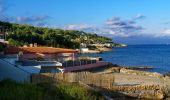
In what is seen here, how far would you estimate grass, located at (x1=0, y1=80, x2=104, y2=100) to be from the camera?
12.7 m

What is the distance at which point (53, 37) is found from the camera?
13025 centimetres

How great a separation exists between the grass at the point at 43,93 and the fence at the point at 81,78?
1403cm

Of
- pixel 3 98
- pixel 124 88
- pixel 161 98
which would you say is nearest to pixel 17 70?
pixel 124 88

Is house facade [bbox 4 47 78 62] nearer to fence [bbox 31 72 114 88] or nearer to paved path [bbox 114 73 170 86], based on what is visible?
paved path [bbox 114 73 170 86]

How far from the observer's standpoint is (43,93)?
13.8 meters

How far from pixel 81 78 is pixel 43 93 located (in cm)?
1786

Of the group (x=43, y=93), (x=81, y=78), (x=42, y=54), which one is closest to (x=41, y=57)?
(x=42, y=54)

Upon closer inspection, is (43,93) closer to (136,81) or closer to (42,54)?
(136,81)

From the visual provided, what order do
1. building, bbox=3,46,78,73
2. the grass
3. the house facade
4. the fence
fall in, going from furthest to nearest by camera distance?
the house facade < building, bbox=3,46,78,73 < the fence < the grass

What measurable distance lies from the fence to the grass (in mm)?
14026

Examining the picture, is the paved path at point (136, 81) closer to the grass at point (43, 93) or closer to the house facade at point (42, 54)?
the house facade at point (42, 54)

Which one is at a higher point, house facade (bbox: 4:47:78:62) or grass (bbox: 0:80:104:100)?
grass (bbox: 0:80:104:100)

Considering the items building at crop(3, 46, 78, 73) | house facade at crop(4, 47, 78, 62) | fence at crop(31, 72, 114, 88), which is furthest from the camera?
house facade at crop(4, 47, 78, 62)

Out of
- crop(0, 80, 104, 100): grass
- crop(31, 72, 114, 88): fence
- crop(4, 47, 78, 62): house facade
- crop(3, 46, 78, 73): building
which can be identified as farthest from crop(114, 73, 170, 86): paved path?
crop(0, 80, 104, 100): grass
